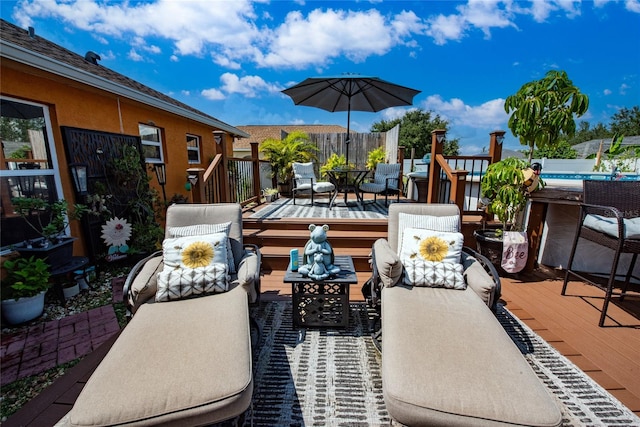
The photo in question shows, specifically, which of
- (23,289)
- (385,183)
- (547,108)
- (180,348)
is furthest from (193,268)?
(547,108)

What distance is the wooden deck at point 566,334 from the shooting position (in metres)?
1.69

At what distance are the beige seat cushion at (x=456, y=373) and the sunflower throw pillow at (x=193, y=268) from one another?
1.37m

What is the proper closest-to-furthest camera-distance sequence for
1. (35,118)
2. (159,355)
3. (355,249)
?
(159,355)
(35,118)
(355,249)

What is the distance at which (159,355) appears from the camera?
148cm

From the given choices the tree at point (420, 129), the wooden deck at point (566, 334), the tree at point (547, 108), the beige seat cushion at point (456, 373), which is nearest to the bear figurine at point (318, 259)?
the beige seat cushion at point (456, 373)

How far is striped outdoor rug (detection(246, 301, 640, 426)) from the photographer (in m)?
1.56

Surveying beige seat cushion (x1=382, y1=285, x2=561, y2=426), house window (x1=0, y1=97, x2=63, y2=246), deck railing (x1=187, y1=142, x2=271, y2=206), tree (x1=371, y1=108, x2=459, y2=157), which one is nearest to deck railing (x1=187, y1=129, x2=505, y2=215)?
deck railing (x1=187, y1=142, x2=271, y2=206)

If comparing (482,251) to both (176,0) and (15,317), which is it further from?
(176,0)

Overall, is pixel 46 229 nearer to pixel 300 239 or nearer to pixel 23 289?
pixel 23 289

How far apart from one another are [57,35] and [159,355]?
5704mm

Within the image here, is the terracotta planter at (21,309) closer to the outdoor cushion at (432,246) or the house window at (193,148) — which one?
the outdoor cushion at (432,246)

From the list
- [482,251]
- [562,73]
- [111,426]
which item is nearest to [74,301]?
[111,426]

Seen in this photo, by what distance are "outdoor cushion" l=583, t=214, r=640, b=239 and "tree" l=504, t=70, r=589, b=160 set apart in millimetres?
1061

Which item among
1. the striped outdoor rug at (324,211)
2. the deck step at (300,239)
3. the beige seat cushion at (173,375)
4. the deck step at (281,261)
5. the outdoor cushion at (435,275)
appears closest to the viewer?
the beige seat cushion at (173,375)
